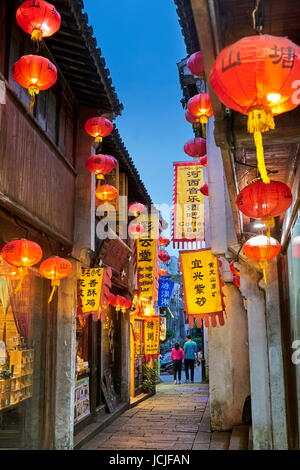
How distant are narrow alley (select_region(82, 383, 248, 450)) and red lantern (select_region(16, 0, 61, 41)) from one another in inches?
362

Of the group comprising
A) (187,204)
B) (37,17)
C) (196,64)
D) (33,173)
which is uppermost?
(37,17)

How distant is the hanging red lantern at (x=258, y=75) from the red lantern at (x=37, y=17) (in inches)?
175

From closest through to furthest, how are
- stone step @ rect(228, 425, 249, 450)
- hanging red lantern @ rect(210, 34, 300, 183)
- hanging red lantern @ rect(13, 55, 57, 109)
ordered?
hanging red lantern @ rect(210, 34, 300, 183) → hanging red lantern @ rect(13, 55, 57, 109) → stone step @ rect(228, 425, 249, 450)

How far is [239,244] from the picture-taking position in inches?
387

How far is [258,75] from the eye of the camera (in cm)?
346

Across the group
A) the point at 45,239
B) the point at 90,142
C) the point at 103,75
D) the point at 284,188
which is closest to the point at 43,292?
the point at 45,239

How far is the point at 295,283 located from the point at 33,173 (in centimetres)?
522

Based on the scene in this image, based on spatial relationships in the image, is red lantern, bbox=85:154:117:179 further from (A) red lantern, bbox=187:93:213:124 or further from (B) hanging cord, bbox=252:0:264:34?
(B) hanging cord, bbox=252:0:264:34

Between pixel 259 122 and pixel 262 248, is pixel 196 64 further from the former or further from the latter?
pixel 259 122

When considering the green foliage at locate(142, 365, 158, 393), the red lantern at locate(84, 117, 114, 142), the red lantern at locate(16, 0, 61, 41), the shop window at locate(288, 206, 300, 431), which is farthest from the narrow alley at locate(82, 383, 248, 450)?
the red lantern at locate(16, 0, 61, 41)

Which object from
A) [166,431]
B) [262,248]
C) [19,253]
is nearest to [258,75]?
[262,248]

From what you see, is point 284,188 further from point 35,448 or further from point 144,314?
point 144,314

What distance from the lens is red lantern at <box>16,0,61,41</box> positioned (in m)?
6.98

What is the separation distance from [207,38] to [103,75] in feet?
23.0
